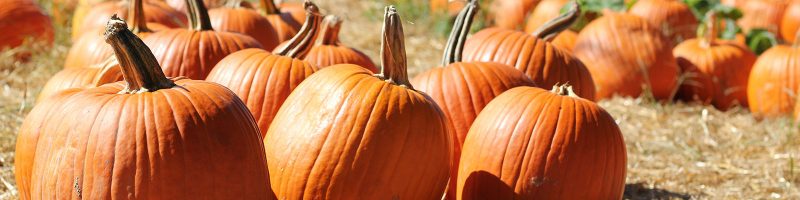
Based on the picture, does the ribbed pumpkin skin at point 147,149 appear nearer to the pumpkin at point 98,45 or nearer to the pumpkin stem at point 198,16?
the pumpkin stem at point 198,16

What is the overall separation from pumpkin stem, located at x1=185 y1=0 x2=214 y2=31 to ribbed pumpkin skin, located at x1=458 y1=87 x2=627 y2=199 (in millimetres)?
1573

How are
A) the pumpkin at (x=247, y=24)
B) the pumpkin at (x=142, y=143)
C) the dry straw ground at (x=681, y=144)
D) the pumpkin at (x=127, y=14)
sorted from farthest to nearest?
the pumpkin at (x=127, y=14)
the pumpkin at (x=247, y=24)
the dry straw ground at (x=681, y=144)
the pumpkin at (x=142, y=143)

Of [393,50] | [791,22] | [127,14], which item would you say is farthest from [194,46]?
[791,22]

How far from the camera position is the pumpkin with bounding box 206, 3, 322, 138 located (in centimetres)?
382

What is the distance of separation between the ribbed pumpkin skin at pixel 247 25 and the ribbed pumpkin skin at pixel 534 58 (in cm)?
112

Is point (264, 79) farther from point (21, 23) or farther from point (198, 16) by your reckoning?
point (21, 23)

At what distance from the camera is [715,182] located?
4707 millimetres

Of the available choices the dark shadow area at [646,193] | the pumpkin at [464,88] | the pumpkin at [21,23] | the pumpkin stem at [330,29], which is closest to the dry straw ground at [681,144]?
the dark shadow area at [646,193]

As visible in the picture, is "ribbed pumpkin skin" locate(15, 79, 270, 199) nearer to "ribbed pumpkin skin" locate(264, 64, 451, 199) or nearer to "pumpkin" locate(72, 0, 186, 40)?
"ribbed pumpkin skin" locate(264, 64, 451, 199)

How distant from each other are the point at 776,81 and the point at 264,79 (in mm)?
3663

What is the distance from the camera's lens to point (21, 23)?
22.4ft

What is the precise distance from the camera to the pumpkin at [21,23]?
6746mm

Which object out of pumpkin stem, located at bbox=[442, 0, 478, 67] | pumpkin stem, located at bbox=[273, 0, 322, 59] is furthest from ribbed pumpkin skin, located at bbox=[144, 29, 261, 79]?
pumpkin stem, located at bbox=[442, 0, 478, 67]

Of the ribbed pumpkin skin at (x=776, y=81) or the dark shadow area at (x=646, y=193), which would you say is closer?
the dark shadow area at (x=646, y=193)
